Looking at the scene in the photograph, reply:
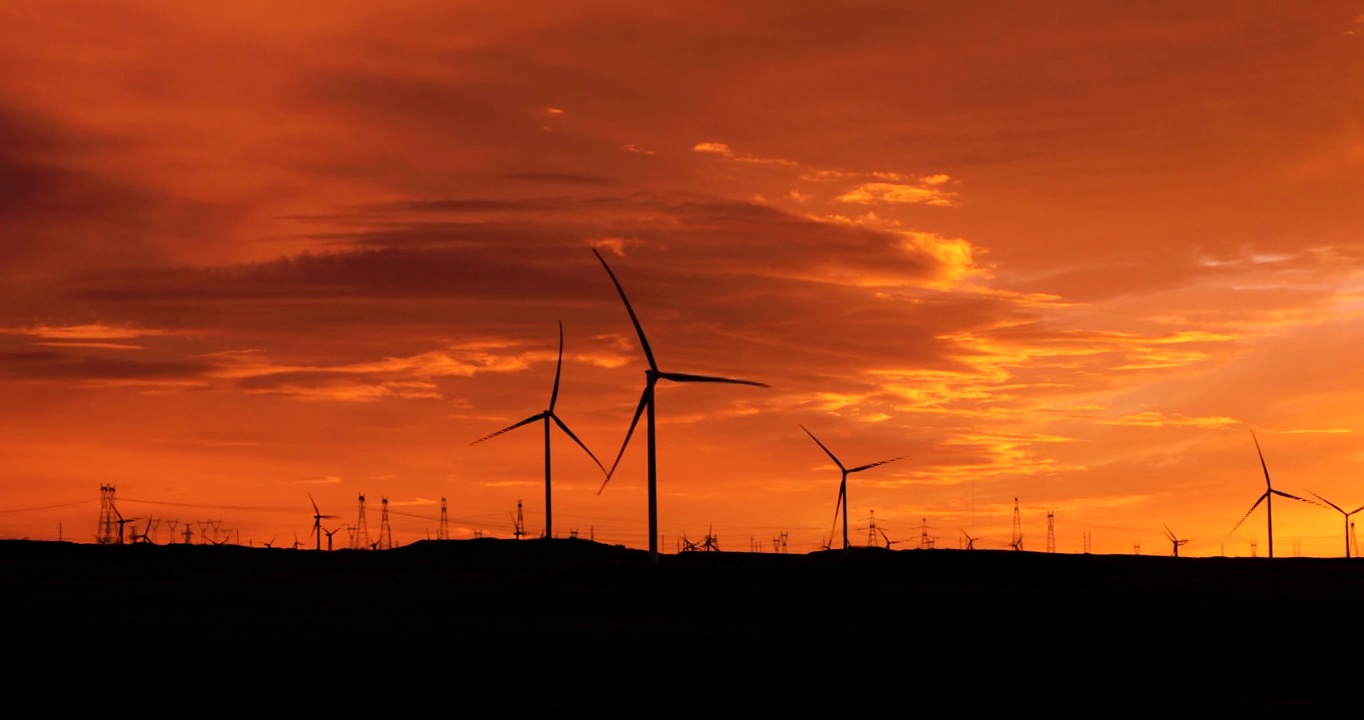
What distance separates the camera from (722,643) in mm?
62500

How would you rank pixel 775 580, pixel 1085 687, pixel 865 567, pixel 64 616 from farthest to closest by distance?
1. pixel 865 567
2. pixel 775 580
3. pixel 64 616
4. pixel 1085 687

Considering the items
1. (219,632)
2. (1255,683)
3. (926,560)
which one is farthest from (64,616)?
(926,560)

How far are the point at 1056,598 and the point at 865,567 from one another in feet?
65.2

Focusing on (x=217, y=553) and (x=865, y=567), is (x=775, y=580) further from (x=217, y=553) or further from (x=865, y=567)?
(x=217, y=553)

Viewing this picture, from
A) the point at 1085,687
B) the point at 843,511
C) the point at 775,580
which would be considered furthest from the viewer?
the point at 843,511

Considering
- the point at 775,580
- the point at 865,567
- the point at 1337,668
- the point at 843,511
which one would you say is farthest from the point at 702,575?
the point at 843,511

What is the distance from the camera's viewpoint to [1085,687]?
52.2 meters

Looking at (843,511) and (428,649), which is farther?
(843,511)

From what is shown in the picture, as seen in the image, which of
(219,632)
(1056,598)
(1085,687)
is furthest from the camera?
(1056,598)

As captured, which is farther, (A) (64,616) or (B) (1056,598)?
(B) (1056,598)

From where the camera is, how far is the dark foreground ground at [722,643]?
159 feet

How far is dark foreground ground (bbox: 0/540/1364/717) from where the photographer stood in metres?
48.4

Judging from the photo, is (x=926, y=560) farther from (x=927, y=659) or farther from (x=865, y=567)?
(x=927, y=659)

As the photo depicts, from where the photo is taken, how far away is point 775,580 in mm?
92438
